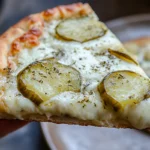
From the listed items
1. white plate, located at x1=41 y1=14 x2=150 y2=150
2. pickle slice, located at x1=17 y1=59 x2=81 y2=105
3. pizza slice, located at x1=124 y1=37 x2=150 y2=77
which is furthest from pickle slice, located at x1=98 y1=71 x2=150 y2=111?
pizza slice, located at x1=124 y1=37 x2=150 y2=77

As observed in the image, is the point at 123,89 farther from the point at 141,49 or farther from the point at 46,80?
the point at 141,49

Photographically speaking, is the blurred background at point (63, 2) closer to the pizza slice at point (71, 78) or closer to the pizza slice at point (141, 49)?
the pizza slice at point (141, 49)

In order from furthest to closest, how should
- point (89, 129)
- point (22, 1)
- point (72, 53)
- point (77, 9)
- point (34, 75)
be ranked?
1. point (22, 1)
2. point (89, 129)
3. point (77, 9)
4. point (72, 53)
5. point (34, 75)

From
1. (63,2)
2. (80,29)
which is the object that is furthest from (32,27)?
(63,2)

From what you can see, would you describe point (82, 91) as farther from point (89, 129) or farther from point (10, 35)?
point (89, 129)

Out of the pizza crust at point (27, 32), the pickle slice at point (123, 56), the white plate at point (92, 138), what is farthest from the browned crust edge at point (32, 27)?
the white plate at point (92, 138)

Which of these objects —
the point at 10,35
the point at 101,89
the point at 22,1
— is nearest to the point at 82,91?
the point at 101,89
